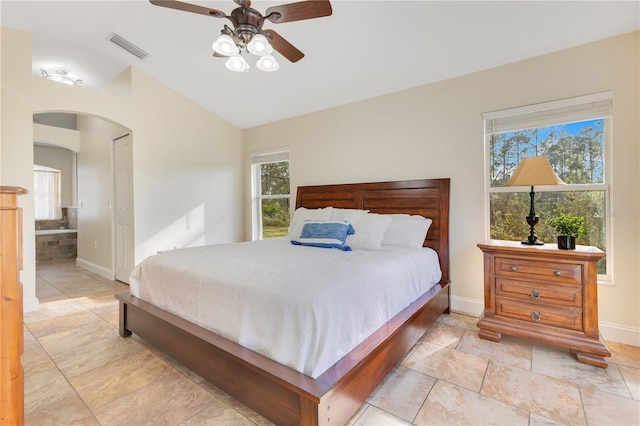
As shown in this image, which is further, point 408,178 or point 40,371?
point 408,178

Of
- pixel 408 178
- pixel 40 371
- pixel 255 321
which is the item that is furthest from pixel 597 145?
pixel 40 371

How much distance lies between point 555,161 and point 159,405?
12.1ft

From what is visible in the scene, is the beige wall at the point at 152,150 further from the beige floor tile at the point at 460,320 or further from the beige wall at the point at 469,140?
the beige floor tile at the point at 460,320

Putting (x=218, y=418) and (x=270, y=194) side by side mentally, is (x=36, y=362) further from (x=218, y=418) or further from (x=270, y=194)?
(x=270, y=194)

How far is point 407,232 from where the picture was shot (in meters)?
3.04

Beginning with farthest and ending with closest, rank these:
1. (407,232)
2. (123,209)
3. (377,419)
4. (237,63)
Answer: (123,209)
(407,232)
(237,63)
(377,419)

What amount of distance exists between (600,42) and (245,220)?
5.04 metres

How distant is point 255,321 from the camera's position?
63.6 inches

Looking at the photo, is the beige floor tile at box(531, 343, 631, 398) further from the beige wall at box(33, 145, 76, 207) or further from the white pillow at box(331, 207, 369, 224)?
the beige wall at box(33, 145, 76, 207)

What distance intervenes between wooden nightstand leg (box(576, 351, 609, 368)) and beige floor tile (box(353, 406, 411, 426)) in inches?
60.9

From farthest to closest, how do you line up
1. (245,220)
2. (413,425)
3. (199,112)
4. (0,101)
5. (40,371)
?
(245,220) → (199,112) → (0,101) → (40,371) → (413,425)

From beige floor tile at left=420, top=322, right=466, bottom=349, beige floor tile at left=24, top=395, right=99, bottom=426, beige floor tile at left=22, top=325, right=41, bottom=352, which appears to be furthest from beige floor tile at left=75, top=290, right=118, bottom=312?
beige floor tile at left=420, top=322, right=466, bottom=349

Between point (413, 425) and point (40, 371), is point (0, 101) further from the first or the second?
point (413, 425)

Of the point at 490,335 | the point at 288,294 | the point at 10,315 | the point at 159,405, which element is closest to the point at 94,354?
the point at 159,405
